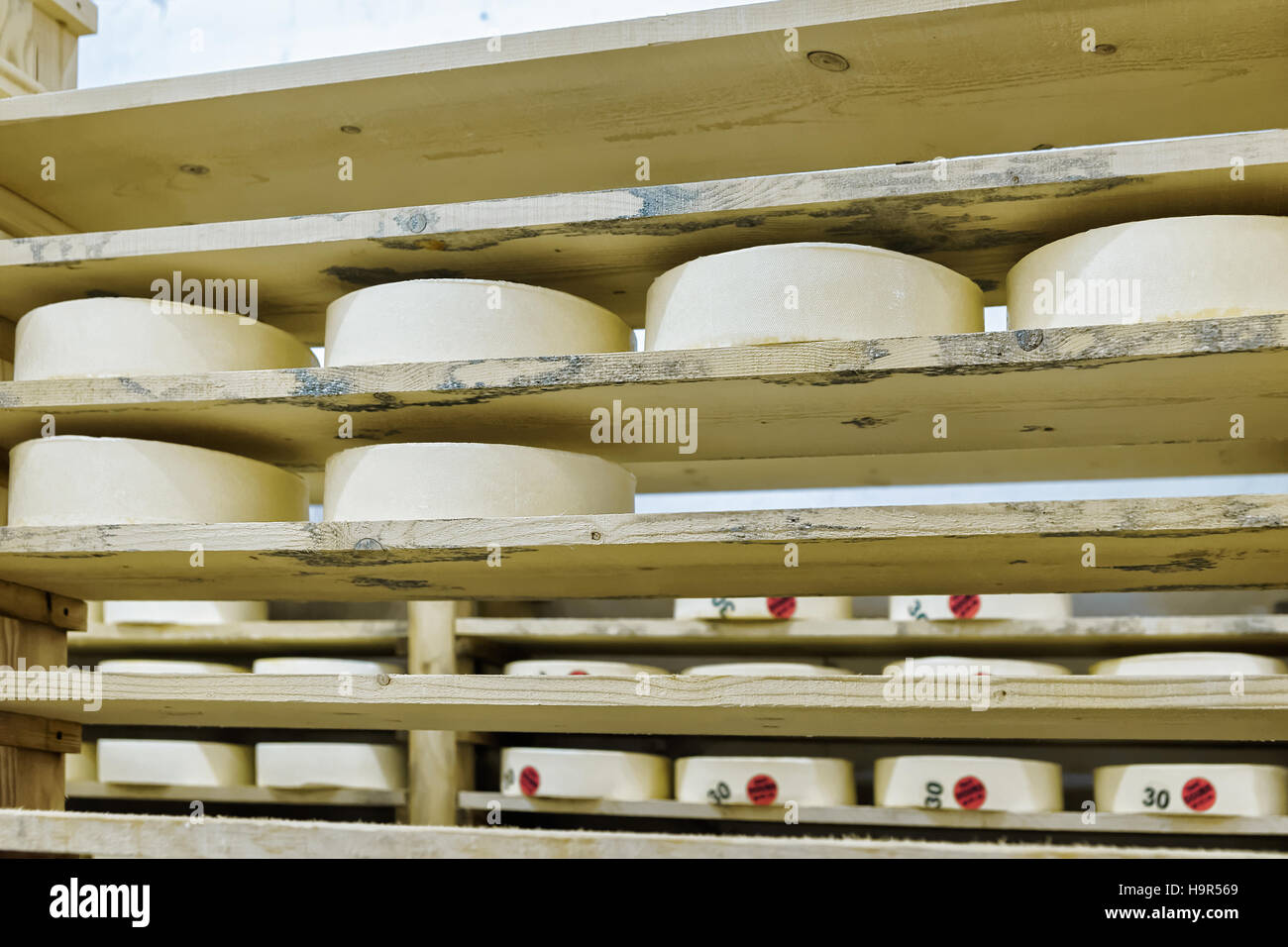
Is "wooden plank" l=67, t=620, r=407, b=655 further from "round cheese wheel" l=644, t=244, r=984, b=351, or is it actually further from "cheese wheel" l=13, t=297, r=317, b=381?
"round cheese wheel" l=644, t=244, r=984, b=351

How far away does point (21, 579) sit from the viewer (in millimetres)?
1487

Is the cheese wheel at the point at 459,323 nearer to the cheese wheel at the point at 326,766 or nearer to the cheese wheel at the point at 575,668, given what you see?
the cheese wheel at the point at 575,668

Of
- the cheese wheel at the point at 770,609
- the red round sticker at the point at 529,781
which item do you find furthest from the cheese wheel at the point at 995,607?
the red round sticker at the point at 529,781

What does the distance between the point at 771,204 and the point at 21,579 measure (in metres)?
0.96

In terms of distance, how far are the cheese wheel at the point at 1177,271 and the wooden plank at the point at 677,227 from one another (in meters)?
0.06

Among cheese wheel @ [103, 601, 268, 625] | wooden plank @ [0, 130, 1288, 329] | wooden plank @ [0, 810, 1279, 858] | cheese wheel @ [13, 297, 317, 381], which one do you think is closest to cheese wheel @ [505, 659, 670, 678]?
cheese wheel @ [103, 601, 268, 625]

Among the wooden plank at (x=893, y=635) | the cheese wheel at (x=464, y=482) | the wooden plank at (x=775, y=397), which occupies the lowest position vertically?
the wooden plank at (x=893, y=635)

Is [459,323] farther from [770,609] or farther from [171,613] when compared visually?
[171,613]

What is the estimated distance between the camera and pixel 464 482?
4.12 ft

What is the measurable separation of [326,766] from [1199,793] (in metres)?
1.71

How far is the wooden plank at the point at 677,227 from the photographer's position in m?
1.19

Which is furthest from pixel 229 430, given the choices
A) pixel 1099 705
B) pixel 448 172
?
pixel 1099 705

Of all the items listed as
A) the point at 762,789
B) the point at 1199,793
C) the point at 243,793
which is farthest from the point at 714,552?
the point at 243,793
